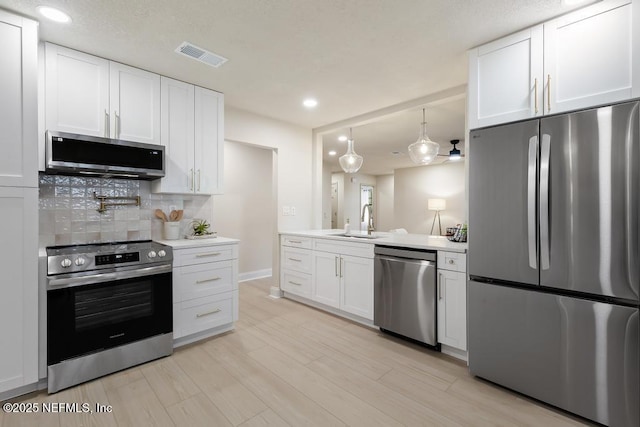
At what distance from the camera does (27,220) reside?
196 cm

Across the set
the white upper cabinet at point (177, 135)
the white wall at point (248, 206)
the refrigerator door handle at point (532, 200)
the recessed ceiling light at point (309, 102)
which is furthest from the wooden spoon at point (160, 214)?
the refrigerator door handle at point (532, 200)

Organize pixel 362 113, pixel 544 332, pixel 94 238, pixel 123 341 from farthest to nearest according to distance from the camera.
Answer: pixel 362 113
pixel 94 238
pixel 123 341
pixel 544 332

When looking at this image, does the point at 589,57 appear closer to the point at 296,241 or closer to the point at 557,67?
the point at 557,67

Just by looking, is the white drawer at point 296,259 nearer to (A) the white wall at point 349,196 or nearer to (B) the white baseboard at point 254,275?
(B) the white baseboard at point 254,275

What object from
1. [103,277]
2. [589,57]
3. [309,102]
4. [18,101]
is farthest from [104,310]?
[589,57]

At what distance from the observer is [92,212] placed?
2.69 m

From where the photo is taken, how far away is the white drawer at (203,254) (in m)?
2.63

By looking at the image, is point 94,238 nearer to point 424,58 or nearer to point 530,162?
point 424,58

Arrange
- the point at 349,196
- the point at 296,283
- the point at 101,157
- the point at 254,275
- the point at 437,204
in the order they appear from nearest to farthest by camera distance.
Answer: the point at 101,157
the point at 296,283
the point at 254,275
the point at 437,204
the point at 349,196

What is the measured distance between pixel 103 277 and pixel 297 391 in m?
1.62

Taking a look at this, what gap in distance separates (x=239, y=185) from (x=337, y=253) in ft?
8.01

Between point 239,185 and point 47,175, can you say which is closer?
point 47,175

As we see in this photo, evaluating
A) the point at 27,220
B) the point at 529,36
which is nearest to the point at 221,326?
the point at 27,220

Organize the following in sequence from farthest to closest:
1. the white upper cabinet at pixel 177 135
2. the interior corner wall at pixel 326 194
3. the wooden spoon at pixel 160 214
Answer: the interior corner wall at pixel 326 194, the wooden spoon at pixel 160 214, the white upper cabinet at pixel 177 135
